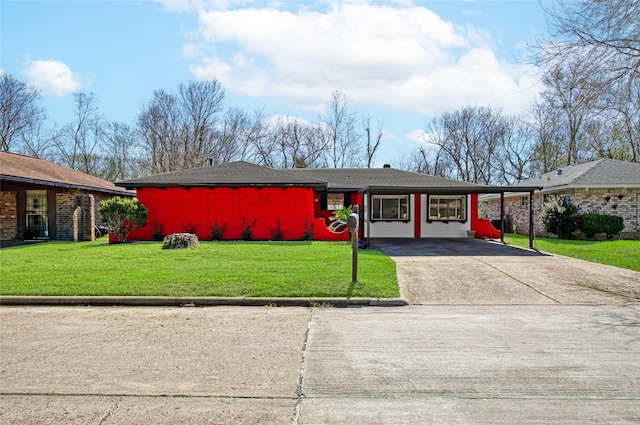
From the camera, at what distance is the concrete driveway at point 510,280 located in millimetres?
7594

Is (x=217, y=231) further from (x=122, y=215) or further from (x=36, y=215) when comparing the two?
(x=36, y=215)

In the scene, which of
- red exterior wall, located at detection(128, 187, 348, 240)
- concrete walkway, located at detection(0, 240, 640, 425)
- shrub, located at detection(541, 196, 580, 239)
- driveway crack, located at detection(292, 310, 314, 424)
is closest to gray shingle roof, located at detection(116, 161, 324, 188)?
red exterior wall, located at detection(128, 187, 348, 240)

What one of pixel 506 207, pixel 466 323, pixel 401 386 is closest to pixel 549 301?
pixel 466 323

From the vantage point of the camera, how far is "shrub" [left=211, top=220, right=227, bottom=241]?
17.4m

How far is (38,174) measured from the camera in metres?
17.3

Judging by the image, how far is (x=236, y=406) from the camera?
3.36 metres

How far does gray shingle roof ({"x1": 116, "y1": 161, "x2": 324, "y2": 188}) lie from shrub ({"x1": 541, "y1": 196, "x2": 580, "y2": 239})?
36.8 ft

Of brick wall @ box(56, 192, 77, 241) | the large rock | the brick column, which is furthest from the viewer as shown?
the brick column

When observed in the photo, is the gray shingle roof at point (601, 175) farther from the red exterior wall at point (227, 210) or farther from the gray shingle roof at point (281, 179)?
the red exterior wall at point (227, 210)

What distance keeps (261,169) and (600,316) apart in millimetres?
15476

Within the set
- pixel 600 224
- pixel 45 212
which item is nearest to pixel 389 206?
pixel 600 224

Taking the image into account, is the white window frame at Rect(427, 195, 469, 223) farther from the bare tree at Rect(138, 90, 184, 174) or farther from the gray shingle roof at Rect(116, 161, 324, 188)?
the bare tree at Rect(138, 90, 184, 174)

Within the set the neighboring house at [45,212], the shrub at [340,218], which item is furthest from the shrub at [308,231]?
the neighboring house at [45,212]

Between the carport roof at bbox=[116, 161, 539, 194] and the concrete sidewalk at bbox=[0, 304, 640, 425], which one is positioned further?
the carport roof at bbox=[116, 161, 539, 194]
